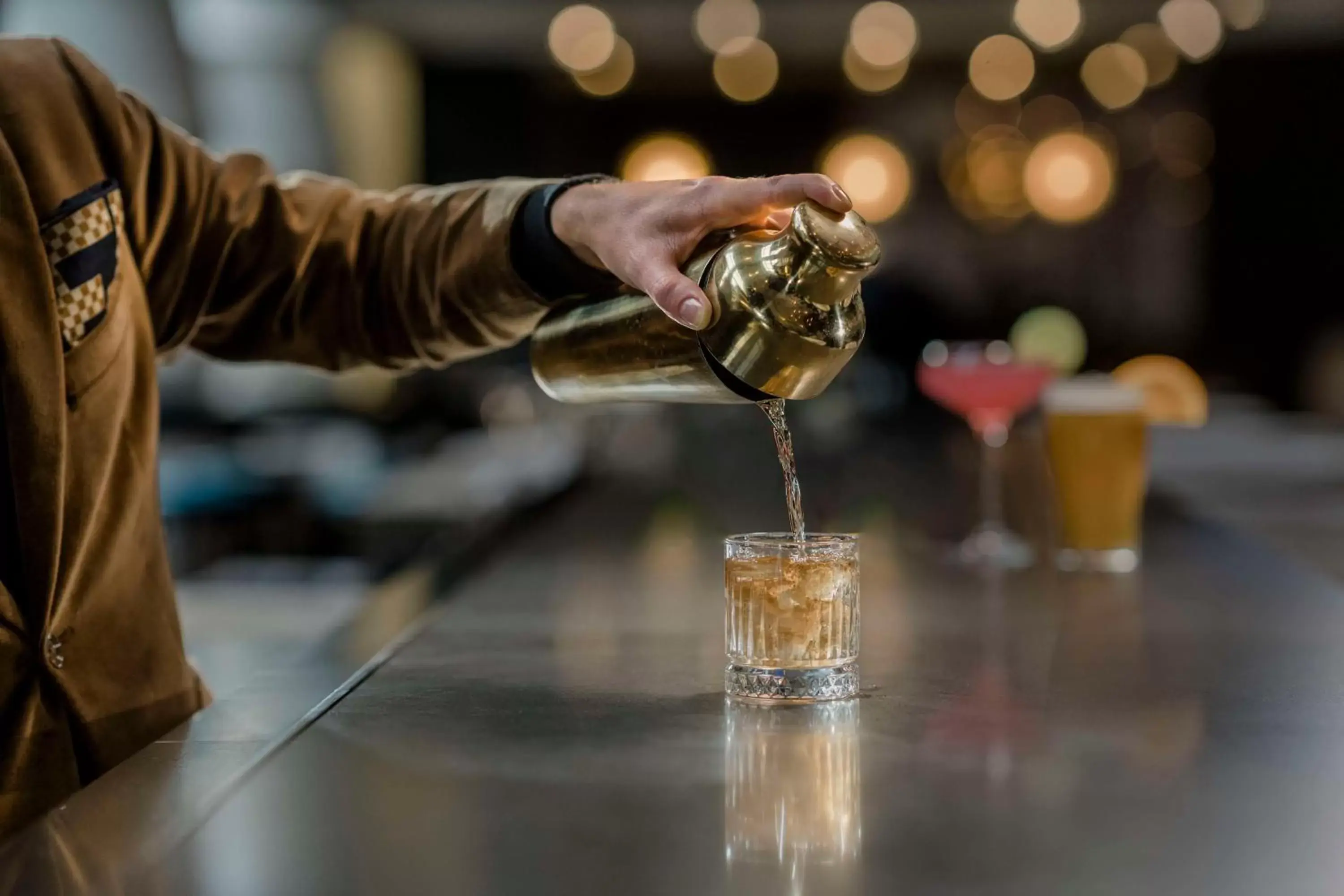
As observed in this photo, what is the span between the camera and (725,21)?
6.09 m

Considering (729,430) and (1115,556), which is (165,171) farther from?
(729,430)

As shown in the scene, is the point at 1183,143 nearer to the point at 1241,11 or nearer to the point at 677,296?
the point at 1241,11

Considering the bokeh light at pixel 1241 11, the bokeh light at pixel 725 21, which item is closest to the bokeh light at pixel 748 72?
the bokeh light at pixel 725 21

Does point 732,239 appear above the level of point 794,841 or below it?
above

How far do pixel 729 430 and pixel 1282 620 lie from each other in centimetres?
279

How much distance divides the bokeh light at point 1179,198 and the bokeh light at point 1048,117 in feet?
2.04

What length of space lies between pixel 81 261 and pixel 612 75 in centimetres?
626

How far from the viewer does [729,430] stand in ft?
13.4

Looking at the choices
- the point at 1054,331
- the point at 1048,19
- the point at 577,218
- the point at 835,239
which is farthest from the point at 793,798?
the point at 1054,331

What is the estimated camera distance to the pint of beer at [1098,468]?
171 centimetres

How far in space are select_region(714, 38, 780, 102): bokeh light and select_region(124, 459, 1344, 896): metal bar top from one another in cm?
587

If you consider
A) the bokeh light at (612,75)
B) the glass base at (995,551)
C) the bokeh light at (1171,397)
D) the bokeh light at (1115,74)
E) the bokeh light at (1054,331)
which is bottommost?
the bokeh light at (1054,331)

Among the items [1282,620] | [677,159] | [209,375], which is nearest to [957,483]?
[1282,620]

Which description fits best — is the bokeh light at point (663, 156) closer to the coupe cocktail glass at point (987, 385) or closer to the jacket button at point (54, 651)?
the coupe cocktail glass at point (987, 385)
